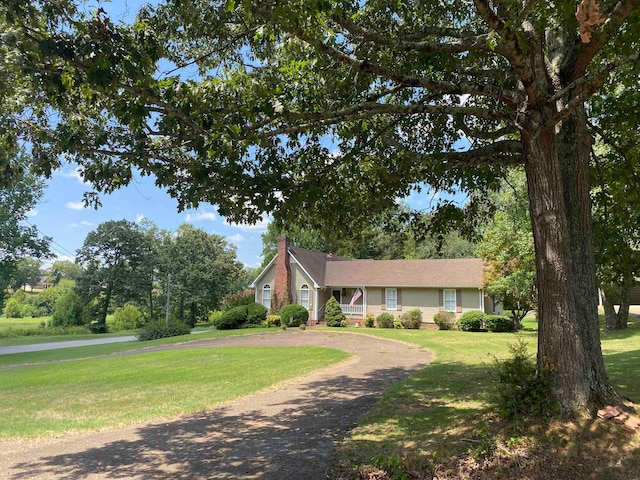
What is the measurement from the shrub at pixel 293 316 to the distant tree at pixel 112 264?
27252mm

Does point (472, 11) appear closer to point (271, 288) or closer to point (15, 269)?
point (271, 288)

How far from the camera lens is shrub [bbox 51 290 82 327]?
48250mm

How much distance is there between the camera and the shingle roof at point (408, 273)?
101 ft

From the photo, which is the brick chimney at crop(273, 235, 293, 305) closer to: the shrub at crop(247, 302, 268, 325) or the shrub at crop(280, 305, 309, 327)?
the shrub at crop(247, 302, 268, 325)

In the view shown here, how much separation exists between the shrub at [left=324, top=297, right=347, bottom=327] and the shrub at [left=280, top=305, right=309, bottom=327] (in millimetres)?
1731

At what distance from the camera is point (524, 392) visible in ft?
18.7

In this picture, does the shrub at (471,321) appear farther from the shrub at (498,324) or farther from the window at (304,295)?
the window at (304,295)

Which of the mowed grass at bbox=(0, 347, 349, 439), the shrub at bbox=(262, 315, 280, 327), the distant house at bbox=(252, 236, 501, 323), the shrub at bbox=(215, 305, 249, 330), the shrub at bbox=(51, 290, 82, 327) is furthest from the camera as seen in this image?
the shrub at bbox=(51, 290, 82, 327)

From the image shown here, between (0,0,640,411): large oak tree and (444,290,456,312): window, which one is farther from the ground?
(0,0,640,411): large oak tree

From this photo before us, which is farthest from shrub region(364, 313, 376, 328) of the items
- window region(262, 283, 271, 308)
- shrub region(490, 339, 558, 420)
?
shrub region(490, 339, 558, 420)

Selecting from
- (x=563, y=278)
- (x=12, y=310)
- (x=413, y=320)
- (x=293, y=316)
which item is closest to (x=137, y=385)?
(x=563, y=278)

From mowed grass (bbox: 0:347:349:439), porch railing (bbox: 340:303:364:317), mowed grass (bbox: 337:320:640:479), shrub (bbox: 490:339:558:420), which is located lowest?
mowed grass (bbox: 0:347:349:439)

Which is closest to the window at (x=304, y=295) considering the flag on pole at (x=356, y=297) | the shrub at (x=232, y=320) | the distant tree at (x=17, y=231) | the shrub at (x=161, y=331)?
the flag on pole at (x=356, y=297)

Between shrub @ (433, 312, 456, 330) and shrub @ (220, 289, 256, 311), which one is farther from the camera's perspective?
shrub @ (220, 289, 256, 311)
